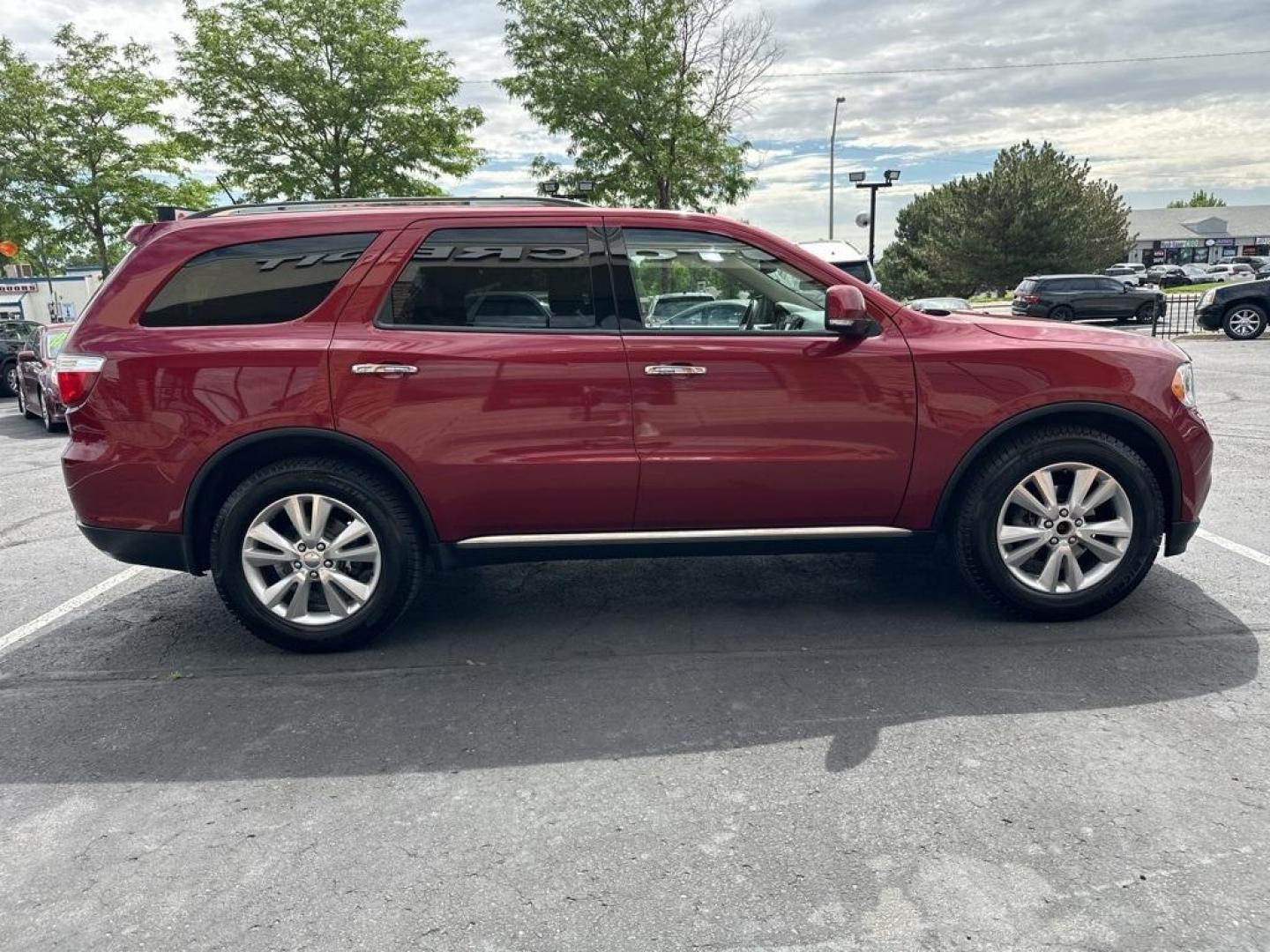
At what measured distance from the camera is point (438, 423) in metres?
3.86

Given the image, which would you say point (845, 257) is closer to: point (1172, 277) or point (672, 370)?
point (672, 370)

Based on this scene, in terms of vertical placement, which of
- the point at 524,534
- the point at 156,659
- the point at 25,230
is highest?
the point at 25,230

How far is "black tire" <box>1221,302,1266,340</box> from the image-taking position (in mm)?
19516

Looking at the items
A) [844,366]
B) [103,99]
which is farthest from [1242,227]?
[844,366]

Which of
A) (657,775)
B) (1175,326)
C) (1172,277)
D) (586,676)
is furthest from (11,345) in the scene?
(1172,277)

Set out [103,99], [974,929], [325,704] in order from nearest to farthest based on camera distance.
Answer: [974,929] → [325,704] → [103,99]

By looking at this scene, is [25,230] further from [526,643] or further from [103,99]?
[526,643]

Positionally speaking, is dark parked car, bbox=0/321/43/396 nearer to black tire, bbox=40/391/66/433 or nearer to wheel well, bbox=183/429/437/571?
black tire, bbox=40/391/66/433

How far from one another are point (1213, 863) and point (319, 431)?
332 centimetres

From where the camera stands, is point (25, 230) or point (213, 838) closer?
point (213, 838)

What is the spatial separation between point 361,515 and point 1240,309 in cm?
2112

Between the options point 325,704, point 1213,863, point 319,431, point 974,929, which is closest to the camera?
point 974,929

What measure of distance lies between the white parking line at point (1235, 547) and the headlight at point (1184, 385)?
1.06m

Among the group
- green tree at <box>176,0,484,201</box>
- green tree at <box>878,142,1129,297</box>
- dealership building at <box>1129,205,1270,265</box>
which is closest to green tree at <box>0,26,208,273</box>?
green tree at <box>176,0,484,201</box>
